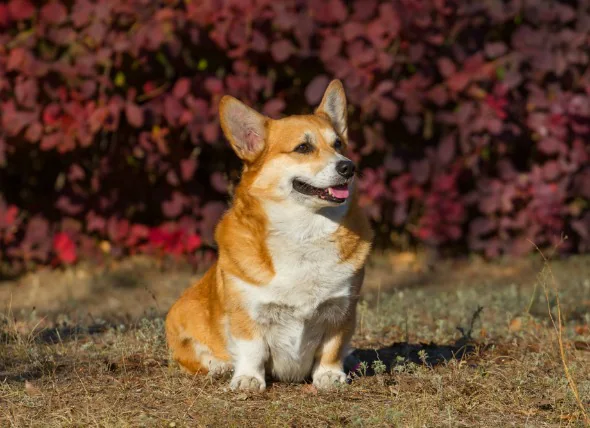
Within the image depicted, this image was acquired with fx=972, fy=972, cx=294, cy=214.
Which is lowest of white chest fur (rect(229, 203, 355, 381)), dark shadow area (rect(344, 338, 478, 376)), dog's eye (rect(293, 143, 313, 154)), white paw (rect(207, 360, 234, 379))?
dark shadow area (rect(344, 338, 478, 376))

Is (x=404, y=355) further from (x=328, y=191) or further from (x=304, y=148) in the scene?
(x=304, y=148)

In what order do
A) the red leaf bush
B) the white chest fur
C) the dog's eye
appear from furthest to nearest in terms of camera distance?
the red leaf bush, the dog's eye, the white chest fur

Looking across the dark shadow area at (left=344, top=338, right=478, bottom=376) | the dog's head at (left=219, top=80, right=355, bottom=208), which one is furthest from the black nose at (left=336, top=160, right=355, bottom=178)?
the dark shadow area at (left=344, top=338, right=478, bottom=376)

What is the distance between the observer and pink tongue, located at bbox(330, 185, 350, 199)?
13.1ft

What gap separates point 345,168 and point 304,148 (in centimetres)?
28

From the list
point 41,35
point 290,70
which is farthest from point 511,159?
point 41,35

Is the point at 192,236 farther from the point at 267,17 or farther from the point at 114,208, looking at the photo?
the point at 267,17

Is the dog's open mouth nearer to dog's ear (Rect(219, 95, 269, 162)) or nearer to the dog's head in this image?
the dog's head

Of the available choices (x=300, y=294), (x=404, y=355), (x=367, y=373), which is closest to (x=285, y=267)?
(x=300, y=294)

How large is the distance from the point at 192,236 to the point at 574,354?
353 cm

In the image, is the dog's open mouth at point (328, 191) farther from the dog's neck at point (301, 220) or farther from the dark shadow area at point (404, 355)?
the dark shadow area at point (404, 355)

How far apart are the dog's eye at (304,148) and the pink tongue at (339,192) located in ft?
0.80

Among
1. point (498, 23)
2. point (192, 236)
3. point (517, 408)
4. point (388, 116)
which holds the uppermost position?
point (498, 23)

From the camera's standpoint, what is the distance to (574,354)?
4.65 meters
